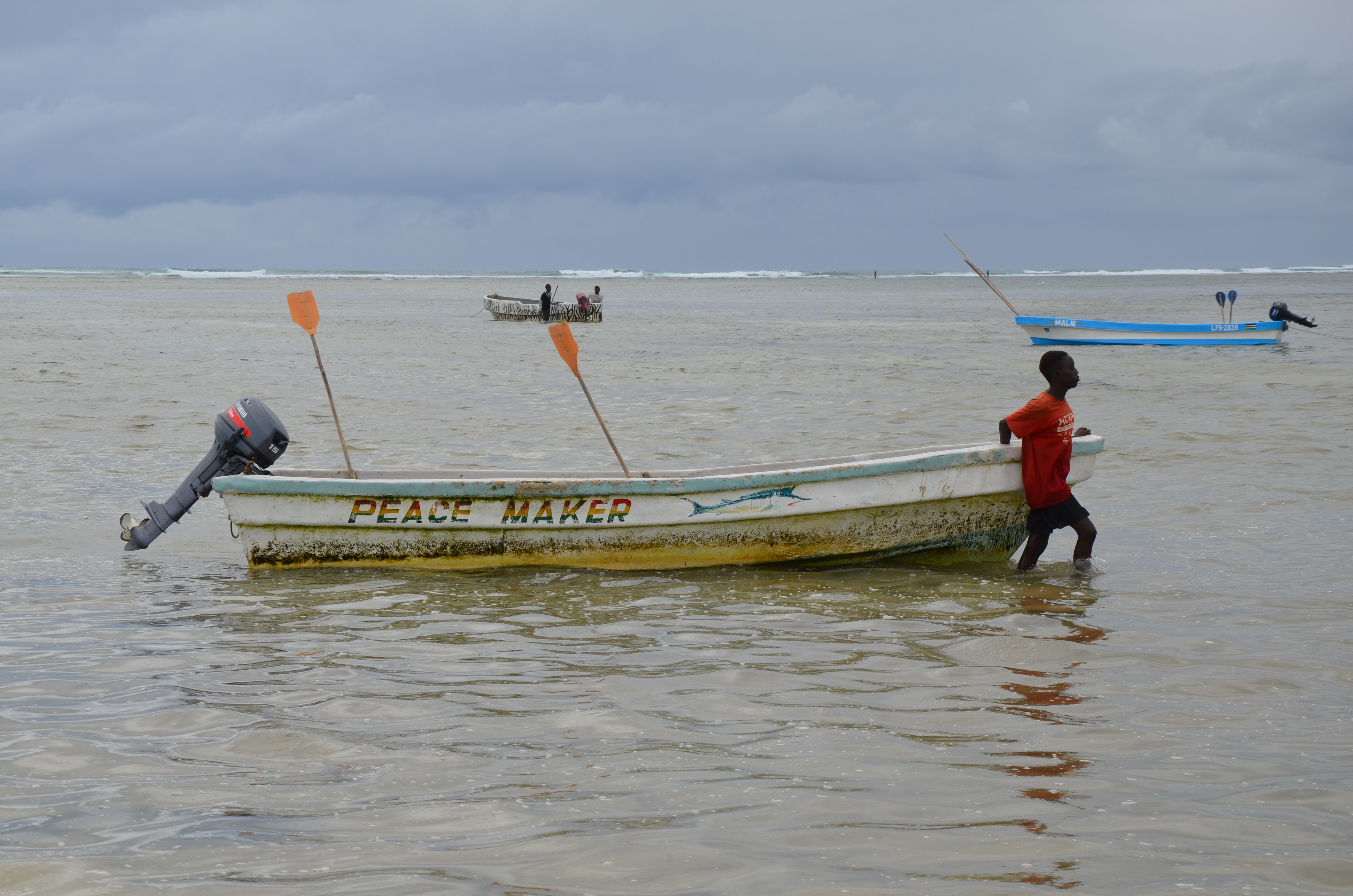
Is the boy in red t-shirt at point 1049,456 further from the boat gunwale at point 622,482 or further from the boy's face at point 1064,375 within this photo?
the boat gunwale at point 622,482

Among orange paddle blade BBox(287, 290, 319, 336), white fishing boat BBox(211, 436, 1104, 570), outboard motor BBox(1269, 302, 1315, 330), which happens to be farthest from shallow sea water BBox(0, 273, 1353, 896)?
outboard motor BBox(1269, 302, 1315, 330)

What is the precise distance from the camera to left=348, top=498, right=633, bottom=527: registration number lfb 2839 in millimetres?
7570

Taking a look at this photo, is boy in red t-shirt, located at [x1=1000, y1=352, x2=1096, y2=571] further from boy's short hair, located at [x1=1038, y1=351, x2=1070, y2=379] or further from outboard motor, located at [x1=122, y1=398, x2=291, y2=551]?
outboard motor, located at [x1=122, y1=398, x2=291, y2=551]

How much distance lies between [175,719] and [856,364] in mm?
21917

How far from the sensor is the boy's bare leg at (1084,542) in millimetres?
7523

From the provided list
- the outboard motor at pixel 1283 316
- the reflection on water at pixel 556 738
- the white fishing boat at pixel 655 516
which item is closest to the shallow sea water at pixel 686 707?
the reflection on water at pixel 556 738

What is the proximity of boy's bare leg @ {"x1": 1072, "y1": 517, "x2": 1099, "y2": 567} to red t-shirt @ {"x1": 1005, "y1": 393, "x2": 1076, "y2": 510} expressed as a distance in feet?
0.78

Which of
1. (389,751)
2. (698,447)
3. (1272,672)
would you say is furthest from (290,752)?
(698,447)

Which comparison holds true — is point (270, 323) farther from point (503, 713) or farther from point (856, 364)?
point (503, 713)

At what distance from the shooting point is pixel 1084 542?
298 inches

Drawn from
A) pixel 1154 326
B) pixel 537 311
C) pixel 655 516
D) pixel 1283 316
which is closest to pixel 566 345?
pixel 655 516

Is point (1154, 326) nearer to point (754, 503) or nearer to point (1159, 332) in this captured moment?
point (1159, 332)

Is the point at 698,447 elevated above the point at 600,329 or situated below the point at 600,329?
below

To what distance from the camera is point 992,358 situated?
27500 millimetres
